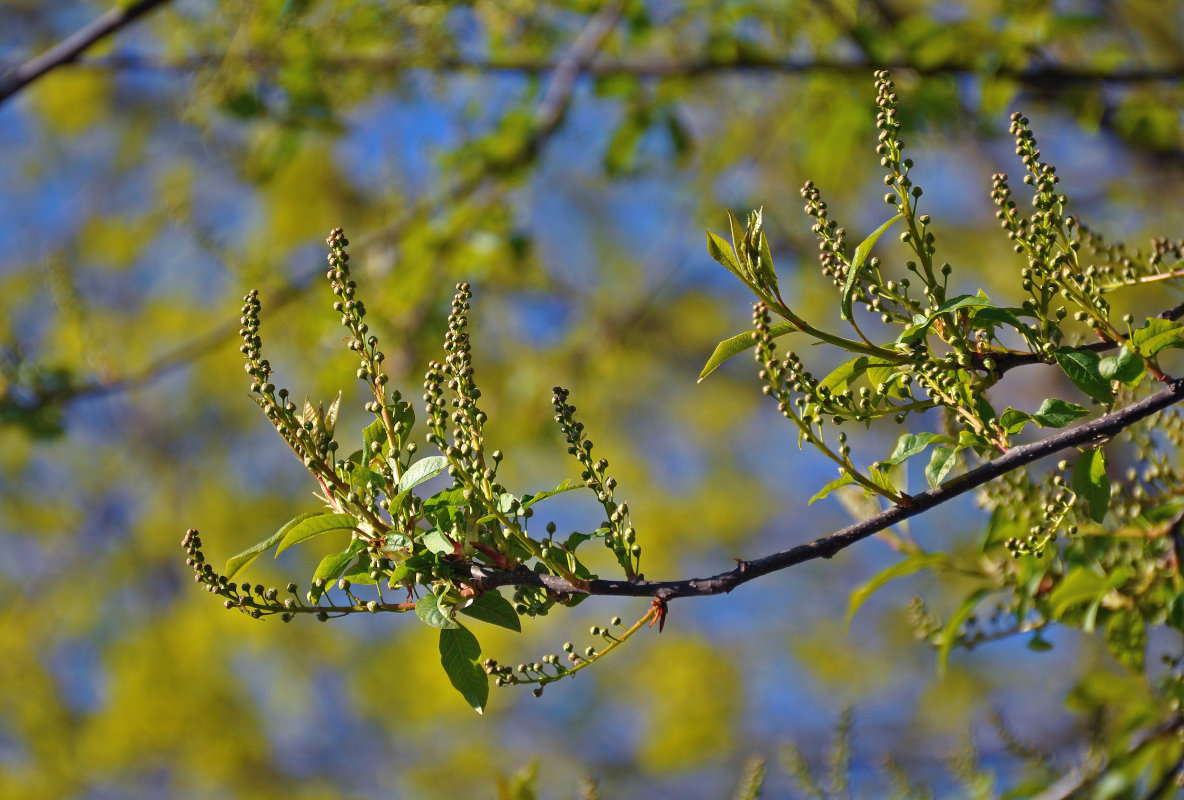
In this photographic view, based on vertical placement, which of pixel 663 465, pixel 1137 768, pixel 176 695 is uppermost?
pixel 663 465

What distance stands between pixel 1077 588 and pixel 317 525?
1008mm

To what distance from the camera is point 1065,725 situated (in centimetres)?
575

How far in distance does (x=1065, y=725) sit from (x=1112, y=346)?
5.47 meters

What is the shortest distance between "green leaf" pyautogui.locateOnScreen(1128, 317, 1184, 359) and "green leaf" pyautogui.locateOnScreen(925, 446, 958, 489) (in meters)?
0.19

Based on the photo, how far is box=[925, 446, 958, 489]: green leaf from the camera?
102 centimetres

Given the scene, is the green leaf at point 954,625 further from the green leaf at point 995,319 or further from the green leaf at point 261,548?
the green leaf at point 261,548

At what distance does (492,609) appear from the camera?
1024 mm

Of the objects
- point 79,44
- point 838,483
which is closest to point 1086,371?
point 838,483

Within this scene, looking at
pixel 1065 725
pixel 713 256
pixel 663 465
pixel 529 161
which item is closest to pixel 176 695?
pixel 663 465

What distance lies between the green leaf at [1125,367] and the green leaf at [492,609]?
606 millimetres

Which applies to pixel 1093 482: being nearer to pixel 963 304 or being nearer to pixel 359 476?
pixel 963 304

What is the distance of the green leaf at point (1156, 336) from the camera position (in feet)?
3.08

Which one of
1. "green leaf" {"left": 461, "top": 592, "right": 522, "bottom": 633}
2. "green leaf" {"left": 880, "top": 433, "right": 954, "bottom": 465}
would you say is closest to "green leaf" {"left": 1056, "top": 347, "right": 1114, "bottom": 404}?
"green leaf" {"left": 880, "top": 433, "right": 954, "bottom": 465}

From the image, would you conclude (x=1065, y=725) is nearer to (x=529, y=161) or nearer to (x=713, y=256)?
(x=529, y=161)
